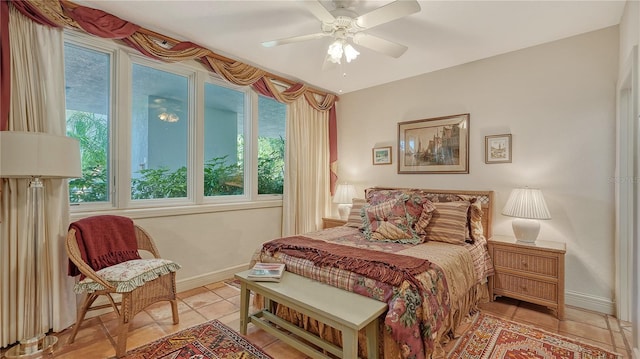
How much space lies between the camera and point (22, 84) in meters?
2.05

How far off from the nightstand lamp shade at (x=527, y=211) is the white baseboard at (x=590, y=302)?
26.1 inches

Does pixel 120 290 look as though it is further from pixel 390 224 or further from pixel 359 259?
pixel 390 224

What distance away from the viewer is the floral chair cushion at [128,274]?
1969 millimetres

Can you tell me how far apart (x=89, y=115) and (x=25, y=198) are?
0.85 metres

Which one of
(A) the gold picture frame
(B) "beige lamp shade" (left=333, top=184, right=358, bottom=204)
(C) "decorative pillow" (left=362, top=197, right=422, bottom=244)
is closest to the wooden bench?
(C) "decorative pillow" (left=362, top=197, right=422, bottom=244)

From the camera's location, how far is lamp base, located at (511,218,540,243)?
8.74 feet

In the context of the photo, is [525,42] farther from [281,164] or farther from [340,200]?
[281,164]

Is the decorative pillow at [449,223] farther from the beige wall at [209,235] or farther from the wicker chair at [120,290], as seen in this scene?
the wicker chair at [120,290]

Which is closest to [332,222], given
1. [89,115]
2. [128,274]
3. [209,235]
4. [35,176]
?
[209,235]

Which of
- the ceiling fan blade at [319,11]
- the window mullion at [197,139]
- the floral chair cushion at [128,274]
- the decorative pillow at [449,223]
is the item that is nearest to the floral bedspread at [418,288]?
the decorative pillow at [449,223]

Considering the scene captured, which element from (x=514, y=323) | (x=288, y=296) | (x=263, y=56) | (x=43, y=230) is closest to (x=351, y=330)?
(x=288, y=296)

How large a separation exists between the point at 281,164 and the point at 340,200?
98 centimetres

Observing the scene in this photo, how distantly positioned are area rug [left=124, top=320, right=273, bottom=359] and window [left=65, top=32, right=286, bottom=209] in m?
1.31

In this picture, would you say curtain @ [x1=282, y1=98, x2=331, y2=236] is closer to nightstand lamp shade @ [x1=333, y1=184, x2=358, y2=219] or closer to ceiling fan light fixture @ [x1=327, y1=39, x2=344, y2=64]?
nightstand lamp shade @ [x1=333, y1=184, x2=358, y2=219]
